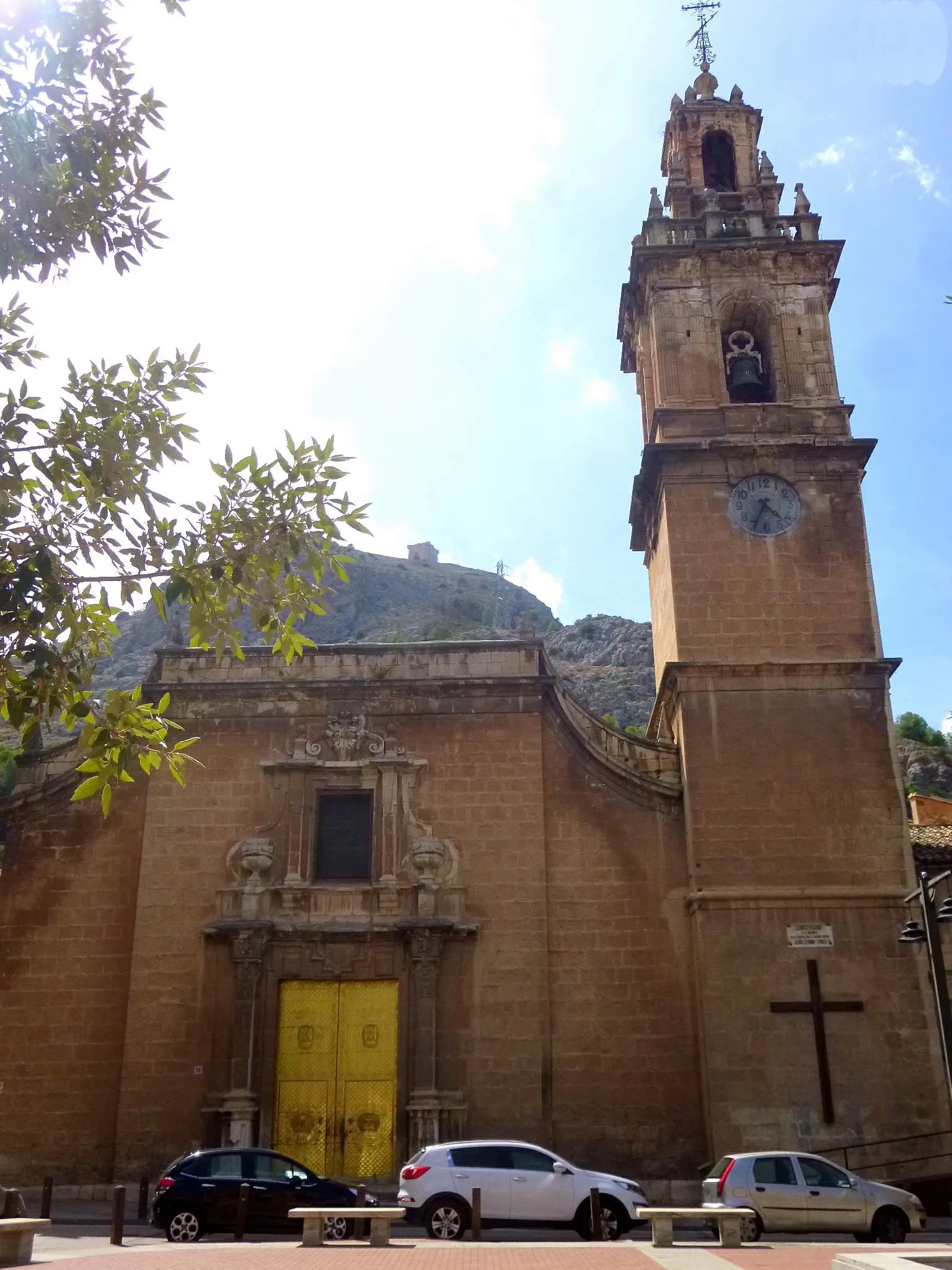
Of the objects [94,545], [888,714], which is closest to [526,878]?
[888,714]

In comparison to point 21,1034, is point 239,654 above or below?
above

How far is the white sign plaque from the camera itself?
1856 cm

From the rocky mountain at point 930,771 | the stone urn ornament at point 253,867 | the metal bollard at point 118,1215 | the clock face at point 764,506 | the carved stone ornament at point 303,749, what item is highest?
the rocky mountain at point 930,771

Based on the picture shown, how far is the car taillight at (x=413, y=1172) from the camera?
1433cm

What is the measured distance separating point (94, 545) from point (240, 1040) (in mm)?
13390

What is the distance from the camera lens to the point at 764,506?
71.3ft

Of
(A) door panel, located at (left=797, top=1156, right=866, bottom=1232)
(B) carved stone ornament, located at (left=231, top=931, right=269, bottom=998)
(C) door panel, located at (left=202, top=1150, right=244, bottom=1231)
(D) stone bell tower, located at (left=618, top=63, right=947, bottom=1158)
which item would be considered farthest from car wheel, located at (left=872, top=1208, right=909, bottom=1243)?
(B) carved stone ornament, located at (left=231, top=931, right=269, bottom=998)

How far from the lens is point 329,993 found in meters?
19.3

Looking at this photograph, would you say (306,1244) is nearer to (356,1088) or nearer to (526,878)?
(356,1088)

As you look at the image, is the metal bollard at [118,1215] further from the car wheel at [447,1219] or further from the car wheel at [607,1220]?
the car wheel at [607,1220]

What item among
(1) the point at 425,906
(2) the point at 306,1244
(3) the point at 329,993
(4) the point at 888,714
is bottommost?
(2) the point at 306,1244

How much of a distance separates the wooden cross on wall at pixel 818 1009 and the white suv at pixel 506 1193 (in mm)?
4676

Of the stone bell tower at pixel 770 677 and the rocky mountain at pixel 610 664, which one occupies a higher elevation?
the rocky mountain at pixel 610 664

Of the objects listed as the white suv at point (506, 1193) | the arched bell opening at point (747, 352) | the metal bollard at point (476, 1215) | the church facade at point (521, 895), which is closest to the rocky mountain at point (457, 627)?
the arched bell opening at point (747, 352)
